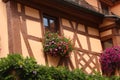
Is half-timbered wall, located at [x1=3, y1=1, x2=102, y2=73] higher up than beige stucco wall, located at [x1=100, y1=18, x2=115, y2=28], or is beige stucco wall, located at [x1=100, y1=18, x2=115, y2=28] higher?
beige stucco wall, located at [x1=100, y1=18, x2=115, y2=28]

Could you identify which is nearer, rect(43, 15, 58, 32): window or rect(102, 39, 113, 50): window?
rect(43, 15, 58, 32): window

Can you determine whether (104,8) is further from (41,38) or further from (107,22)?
(41,38)

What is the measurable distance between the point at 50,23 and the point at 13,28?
2.16m

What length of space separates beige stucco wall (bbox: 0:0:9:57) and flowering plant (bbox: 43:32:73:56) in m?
1.46

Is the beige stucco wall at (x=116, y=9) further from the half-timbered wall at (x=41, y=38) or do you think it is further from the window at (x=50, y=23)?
the window at (x=50, y=23)

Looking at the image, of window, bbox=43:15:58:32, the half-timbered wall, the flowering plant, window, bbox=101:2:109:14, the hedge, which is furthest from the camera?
window, bbox=101:2:109:14

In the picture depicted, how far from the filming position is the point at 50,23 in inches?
518

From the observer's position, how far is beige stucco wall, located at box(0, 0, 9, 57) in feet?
36.6

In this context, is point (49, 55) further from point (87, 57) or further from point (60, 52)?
point (87, 57)

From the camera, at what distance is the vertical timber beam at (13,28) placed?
36.4 ft

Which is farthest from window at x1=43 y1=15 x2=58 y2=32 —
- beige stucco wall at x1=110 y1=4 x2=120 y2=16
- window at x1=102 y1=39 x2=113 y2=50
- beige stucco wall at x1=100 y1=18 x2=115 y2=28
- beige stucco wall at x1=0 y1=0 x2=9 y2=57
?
beige stucco wall at x1=110 y1=4 x2=120 y2=16

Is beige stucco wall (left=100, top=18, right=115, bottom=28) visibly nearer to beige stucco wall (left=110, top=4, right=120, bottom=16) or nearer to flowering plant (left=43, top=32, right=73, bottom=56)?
flowering plant (left=43, top=32, right=73, bottom=56)

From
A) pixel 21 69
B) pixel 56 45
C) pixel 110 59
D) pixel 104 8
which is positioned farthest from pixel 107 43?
pixel 21 69

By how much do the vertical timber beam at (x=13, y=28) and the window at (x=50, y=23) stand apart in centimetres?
152
